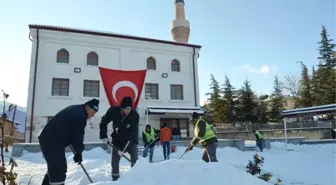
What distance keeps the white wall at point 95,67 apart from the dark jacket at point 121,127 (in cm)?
1428

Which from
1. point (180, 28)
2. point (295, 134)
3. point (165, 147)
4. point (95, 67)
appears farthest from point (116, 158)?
point (180, 28)

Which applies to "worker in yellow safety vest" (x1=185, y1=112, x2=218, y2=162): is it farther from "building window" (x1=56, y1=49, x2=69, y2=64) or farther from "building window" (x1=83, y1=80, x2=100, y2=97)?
"building window" (x1=56, y1=49, x2=69, y2=64)

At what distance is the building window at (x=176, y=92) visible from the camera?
2200cm

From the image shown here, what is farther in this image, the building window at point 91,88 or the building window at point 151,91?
the building window at point 151,91

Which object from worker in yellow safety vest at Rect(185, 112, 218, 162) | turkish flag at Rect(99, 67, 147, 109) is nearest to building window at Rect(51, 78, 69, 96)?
turkish flag at Rect(99, 67, 147, 109)

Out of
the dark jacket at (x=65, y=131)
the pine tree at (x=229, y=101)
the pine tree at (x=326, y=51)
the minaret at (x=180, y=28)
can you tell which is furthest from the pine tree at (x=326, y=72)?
the dark jacket at (x=65, y=131)

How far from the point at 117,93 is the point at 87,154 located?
326cm

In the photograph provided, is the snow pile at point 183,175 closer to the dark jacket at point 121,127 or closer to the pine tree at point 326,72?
the dark jacket at point 121,127

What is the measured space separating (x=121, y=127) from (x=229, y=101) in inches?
1185

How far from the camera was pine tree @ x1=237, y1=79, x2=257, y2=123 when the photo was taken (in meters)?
32.0

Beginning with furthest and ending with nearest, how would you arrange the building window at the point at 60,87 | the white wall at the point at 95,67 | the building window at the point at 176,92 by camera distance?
the building window at the point at 176,92 → the building window at the point at 60,87 → the white wall at the point at 95,67

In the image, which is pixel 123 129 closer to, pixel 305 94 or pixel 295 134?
pixel 295 134

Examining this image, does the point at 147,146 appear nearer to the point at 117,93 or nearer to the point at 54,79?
the point at 117,93

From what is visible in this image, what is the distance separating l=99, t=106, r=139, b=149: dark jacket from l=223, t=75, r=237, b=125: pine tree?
28971mm
